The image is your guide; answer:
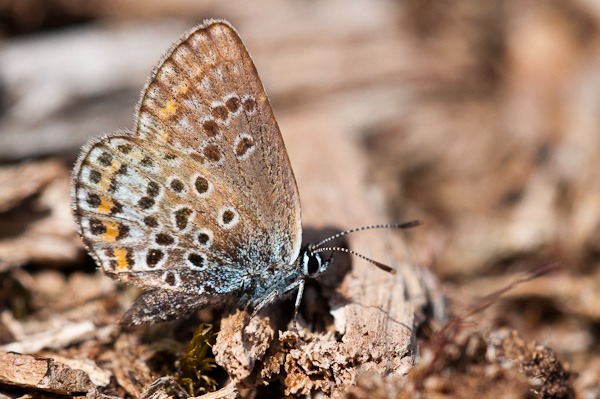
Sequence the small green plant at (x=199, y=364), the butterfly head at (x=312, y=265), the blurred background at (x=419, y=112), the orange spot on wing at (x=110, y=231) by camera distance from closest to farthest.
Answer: the small green plant at (x=199, y=364) → the orange spot on wing at (x=110, y=231) → the butterfly head at (x=312, y=265) → the blurred background at (x=419, y=112)

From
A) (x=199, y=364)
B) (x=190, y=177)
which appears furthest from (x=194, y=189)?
(x=199, y=364)

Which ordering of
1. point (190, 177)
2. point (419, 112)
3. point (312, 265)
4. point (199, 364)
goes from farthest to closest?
point (419, 112), point (312, 265), point (190, 177), point (199, 364)

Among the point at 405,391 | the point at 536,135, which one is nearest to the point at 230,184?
the point at 405,391

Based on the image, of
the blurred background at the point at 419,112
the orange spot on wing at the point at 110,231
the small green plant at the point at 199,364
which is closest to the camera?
the small green plant at the point at 199,364

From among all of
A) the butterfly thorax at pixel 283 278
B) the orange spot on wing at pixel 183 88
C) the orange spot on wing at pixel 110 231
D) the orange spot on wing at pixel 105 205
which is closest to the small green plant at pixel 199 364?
the butterfly thorax at pixel 283 278

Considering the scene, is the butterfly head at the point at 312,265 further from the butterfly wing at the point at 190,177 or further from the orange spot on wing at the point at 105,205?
the orange spot on wing at the point at 105,205

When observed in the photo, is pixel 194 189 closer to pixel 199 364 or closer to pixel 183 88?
pixel 183 88

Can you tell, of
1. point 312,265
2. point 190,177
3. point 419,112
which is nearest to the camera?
point 190,177
